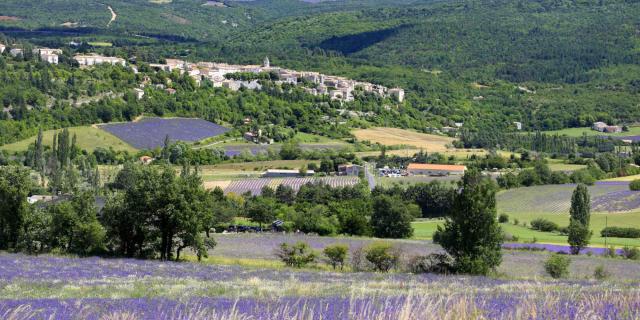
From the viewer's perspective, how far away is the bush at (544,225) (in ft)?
158

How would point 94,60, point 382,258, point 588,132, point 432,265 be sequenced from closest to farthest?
point 432,265 < point 382,258 < point 588,132 < point 94,60

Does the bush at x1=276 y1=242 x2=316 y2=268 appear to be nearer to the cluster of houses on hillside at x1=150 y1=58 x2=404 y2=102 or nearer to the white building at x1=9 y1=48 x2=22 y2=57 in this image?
the white building at x1=9 y1=48 x2=22 y2=57

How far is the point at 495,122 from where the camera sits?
123750mm

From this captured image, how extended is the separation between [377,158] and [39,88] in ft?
124

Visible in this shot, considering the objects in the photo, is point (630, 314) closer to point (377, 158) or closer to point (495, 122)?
point (377, 158)

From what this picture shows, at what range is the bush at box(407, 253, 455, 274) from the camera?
25.9 m

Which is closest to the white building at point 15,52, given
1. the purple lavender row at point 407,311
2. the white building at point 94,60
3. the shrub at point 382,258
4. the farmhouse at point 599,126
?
the white building at point 94,60

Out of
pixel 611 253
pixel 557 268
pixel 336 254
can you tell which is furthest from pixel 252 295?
pixel 611 253

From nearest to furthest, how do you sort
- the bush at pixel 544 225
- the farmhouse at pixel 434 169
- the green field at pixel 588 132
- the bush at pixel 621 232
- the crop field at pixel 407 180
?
the bush at pixel 621 232 < the bush at pixel 544 225 < the crop field at pixel 407 180 < the farmhouse at pixel 434 169 < the green field at pixel 588 132

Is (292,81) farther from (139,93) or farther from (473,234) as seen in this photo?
(473,234)

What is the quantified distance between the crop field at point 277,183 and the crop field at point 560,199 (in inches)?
441

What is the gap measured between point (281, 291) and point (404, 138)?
87.6 meters

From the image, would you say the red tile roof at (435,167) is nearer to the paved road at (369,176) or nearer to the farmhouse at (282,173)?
the paved road at (369,176)

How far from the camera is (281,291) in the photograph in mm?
14312
